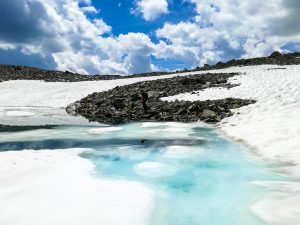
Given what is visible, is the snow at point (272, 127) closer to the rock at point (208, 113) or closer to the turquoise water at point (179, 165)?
the turquoise water at point (179, 165)

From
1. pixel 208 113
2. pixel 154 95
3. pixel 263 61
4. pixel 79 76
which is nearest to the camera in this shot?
pixel 208 113

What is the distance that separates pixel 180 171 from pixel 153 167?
0.80 m

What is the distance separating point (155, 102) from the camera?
26312 mm

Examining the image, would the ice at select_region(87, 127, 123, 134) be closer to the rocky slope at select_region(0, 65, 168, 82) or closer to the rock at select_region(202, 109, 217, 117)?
the rock at select_region(202, 109, 217, 117)

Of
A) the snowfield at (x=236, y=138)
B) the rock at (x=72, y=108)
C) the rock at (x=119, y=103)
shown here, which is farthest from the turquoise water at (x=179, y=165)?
the rock at (x=72, y=108)

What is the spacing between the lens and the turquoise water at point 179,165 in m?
7.73

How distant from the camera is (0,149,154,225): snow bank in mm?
7070

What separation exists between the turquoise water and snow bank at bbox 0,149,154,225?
1.50 ft

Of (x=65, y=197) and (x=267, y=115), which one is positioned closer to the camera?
(x=65, y=197)

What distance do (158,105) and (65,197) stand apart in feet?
56.1

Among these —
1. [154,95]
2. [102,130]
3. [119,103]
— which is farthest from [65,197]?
[154,95]

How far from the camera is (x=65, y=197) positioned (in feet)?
26.9

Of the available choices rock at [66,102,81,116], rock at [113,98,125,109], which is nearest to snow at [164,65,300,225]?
rock at [113,98,125,109]

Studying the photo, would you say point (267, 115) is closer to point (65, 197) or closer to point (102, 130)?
point (102, 130)
